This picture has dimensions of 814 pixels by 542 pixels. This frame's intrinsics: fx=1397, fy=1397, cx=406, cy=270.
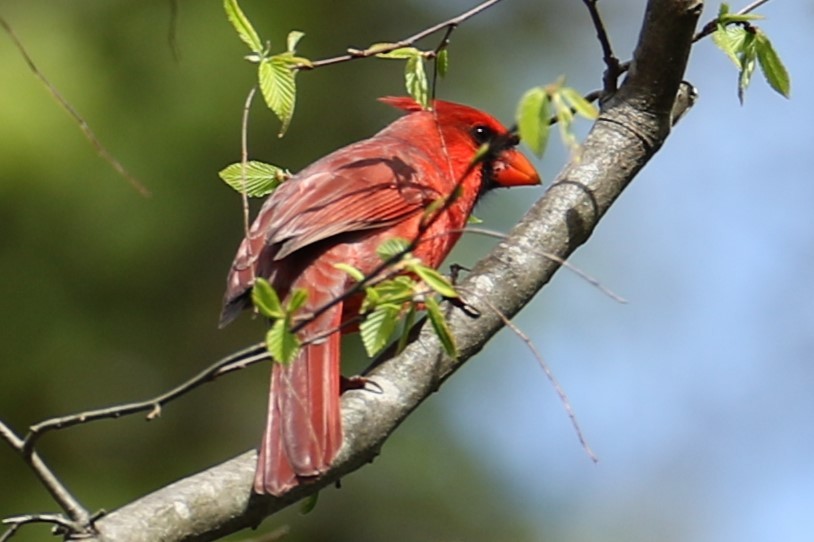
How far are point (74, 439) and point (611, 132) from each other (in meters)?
3.52

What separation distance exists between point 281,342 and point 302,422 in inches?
26.1

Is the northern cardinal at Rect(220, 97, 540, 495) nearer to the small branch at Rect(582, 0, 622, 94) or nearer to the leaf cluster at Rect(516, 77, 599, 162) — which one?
the small branch at Rect(582, 0, 622, 94)

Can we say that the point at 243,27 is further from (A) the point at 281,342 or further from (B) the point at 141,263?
(B) the point at 141,263

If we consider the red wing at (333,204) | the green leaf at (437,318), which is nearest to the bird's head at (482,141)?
the red wing at (333,204)

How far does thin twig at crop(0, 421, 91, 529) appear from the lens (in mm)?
1983

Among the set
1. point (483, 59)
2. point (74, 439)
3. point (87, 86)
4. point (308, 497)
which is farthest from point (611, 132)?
point (483, 59)

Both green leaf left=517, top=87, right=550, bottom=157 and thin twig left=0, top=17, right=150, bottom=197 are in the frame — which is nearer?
green leaf left=517, top=87, right=550, bottom=157

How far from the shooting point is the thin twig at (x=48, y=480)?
1.98 m

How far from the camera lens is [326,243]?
3158mm

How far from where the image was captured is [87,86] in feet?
18.3

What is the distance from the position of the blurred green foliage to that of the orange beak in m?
1.91

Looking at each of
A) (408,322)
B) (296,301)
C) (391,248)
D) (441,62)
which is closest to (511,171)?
(441,62)

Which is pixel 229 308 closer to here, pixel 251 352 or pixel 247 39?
pixel 247 39

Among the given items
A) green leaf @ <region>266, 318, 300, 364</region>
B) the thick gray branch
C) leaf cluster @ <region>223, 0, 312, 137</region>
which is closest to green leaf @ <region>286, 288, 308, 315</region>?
green leaf @ <region>266, 318, 300, 364</region>
